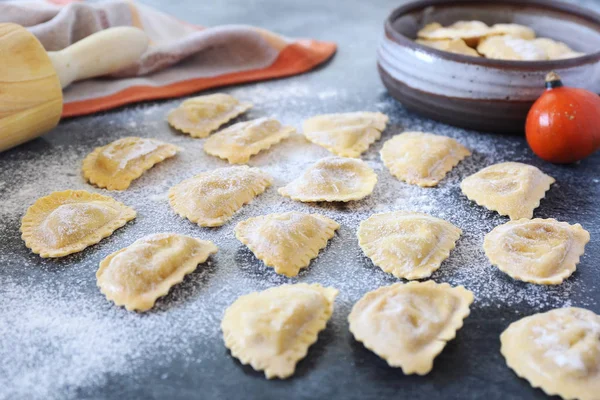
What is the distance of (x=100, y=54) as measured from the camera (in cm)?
241

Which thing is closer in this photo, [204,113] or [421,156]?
[421,156]

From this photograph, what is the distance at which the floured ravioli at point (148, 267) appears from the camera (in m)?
1.47

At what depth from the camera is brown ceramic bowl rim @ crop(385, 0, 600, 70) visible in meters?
2.05

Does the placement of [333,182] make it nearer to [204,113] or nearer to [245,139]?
[245,139]

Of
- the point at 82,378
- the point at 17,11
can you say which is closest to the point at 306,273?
the point at 82,378

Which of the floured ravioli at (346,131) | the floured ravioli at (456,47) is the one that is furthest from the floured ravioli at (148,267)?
the floured ravioli at (456,47)

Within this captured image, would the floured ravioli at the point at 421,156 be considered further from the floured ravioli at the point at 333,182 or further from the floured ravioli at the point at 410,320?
the floured ravioli at the point at 410,320

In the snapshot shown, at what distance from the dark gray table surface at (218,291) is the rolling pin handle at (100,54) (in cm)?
19

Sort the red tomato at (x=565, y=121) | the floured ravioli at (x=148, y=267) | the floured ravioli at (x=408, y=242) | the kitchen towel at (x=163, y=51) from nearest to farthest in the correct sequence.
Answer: the floured ravioli at (x=148, y=267)
the floured ravioli at (x=408, y=242)
the red tomato at (x=565, y=121)
the kitchen towel at (x=163, y=51)

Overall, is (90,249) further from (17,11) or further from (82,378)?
(17,11)

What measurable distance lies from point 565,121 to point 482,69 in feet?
1.08

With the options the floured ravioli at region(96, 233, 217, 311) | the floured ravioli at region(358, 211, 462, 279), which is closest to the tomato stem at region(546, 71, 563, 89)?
the floured ravioli at region(358, 211, 462, 279)

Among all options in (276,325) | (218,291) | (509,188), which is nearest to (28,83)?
(218,291)

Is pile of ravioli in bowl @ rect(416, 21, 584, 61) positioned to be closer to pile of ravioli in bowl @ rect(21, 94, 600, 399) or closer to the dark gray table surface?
the dark gray table surface
